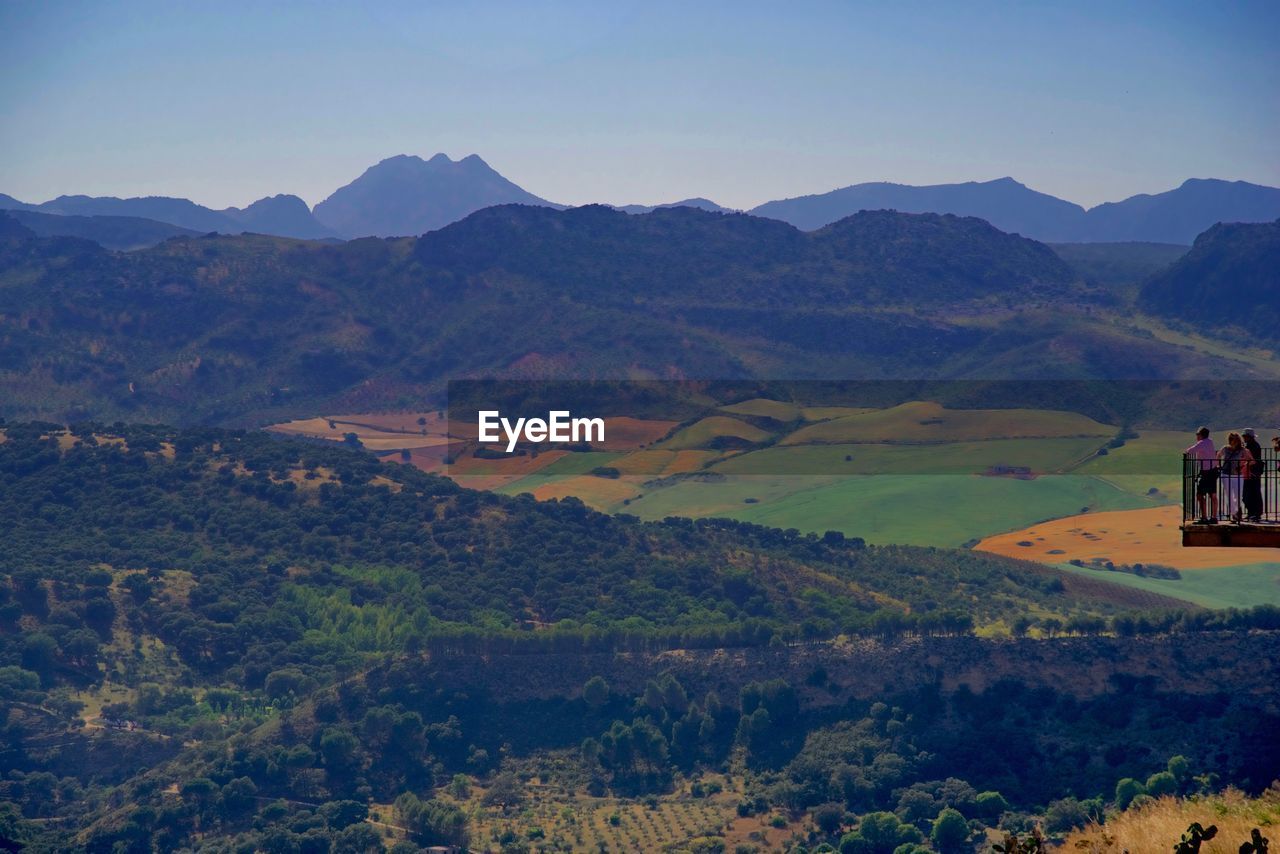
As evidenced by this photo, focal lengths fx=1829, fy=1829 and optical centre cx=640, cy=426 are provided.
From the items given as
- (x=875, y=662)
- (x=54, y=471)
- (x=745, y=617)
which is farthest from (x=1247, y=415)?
(x=54, y=471)

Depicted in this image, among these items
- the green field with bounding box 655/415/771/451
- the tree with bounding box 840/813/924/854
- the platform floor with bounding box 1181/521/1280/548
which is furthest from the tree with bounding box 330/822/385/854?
the green field with bounding box 655/415/771/451

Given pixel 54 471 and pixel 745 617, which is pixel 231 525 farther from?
pixel 745 617

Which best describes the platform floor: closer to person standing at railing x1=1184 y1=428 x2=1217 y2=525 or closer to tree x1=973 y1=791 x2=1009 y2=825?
person standing at railing x1=1184 y1=428 x2=1217 y2=525

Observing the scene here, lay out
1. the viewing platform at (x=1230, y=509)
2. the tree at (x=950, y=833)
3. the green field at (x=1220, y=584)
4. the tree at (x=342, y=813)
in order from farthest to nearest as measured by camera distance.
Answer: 1. the green field at (x=1220, y=584)
2. the tree at (x=342, y=813)
3. the tree at (x=950, y=833)
4. the viewing platform at (x=1230, y=509)

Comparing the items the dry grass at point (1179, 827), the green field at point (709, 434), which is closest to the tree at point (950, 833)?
the dry grass at point (1179, 827)

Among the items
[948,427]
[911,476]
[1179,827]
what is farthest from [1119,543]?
[1179,827]

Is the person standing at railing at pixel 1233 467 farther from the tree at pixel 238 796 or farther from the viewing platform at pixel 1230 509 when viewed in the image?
the tree at pixel 238 796
